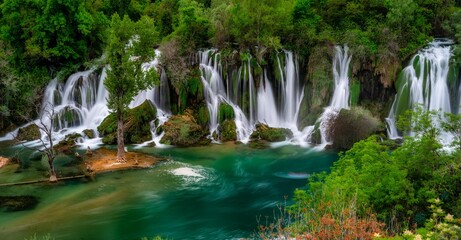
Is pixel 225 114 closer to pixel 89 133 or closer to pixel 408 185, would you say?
pixel 89 133

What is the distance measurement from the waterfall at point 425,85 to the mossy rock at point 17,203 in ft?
74.5

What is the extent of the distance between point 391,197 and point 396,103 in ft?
67.6

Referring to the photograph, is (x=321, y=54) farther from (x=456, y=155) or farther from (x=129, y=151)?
(x=456, y=155)

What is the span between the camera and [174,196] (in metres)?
20.5

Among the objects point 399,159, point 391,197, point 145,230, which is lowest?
point 145,230

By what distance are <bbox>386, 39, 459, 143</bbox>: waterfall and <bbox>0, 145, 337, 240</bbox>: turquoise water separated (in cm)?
778

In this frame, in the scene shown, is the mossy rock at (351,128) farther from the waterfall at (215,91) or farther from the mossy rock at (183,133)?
the mossy rock at (183,133)

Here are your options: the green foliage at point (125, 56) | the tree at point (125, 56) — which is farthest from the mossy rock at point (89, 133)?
the green foliage at point (125, 56)

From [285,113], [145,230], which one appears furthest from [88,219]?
[285,113]

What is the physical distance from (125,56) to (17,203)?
31.1 feet

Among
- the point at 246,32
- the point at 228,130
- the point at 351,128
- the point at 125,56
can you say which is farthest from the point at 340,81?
the point at 125,56

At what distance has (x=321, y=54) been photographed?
33.3 m

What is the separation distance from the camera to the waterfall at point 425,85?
2970 cm

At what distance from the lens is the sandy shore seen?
79.8 feet
